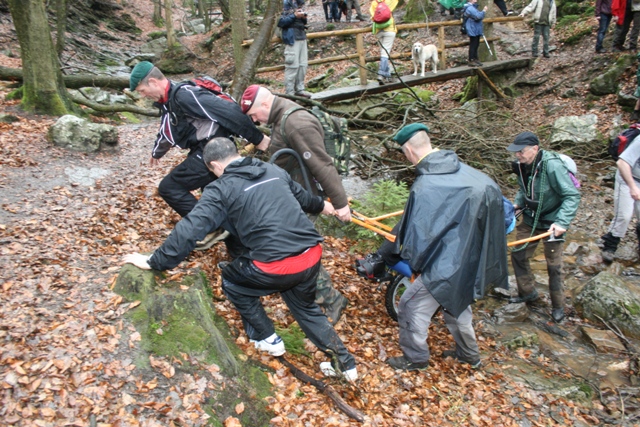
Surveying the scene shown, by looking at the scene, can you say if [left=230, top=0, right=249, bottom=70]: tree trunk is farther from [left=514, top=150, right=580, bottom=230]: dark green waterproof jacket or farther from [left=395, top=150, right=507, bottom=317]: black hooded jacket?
[left=395, top=150, right=507, bottom=317]: black hooded jacket

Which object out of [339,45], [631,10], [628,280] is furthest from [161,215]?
[339,45]

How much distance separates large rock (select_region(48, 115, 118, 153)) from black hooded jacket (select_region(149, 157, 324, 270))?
17.2 ft

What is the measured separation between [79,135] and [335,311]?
18.4ft

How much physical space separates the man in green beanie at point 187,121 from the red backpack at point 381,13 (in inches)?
313

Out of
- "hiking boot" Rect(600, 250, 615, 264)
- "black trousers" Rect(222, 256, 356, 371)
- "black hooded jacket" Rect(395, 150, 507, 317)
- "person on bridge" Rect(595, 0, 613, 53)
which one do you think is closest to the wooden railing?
"person on bridge" Rect(595, 0, 613, 53)

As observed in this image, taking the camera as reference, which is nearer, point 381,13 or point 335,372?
point 335,372

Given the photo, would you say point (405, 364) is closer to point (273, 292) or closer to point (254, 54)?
point (273, 292)

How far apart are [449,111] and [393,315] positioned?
583 cm

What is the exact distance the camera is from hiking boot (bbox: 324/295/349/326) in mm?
5203

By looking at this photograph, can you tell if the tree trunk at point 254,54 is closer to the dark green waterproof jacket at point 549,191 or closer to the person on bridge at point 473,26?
the dark green waterproof jacket at point 549,191

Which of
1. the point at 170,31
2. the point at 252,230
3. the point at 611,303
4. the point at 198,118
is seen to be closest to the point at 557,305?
the point at 611,303

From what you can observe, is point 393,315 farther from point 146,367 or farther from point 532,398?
point 146,367

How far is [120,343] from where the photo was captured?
3584mm

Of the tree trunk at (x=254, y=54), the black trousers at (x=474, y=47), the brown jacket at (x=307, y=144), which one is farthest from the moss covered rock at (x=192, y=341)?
the black trousers at (x=474, y=47)
